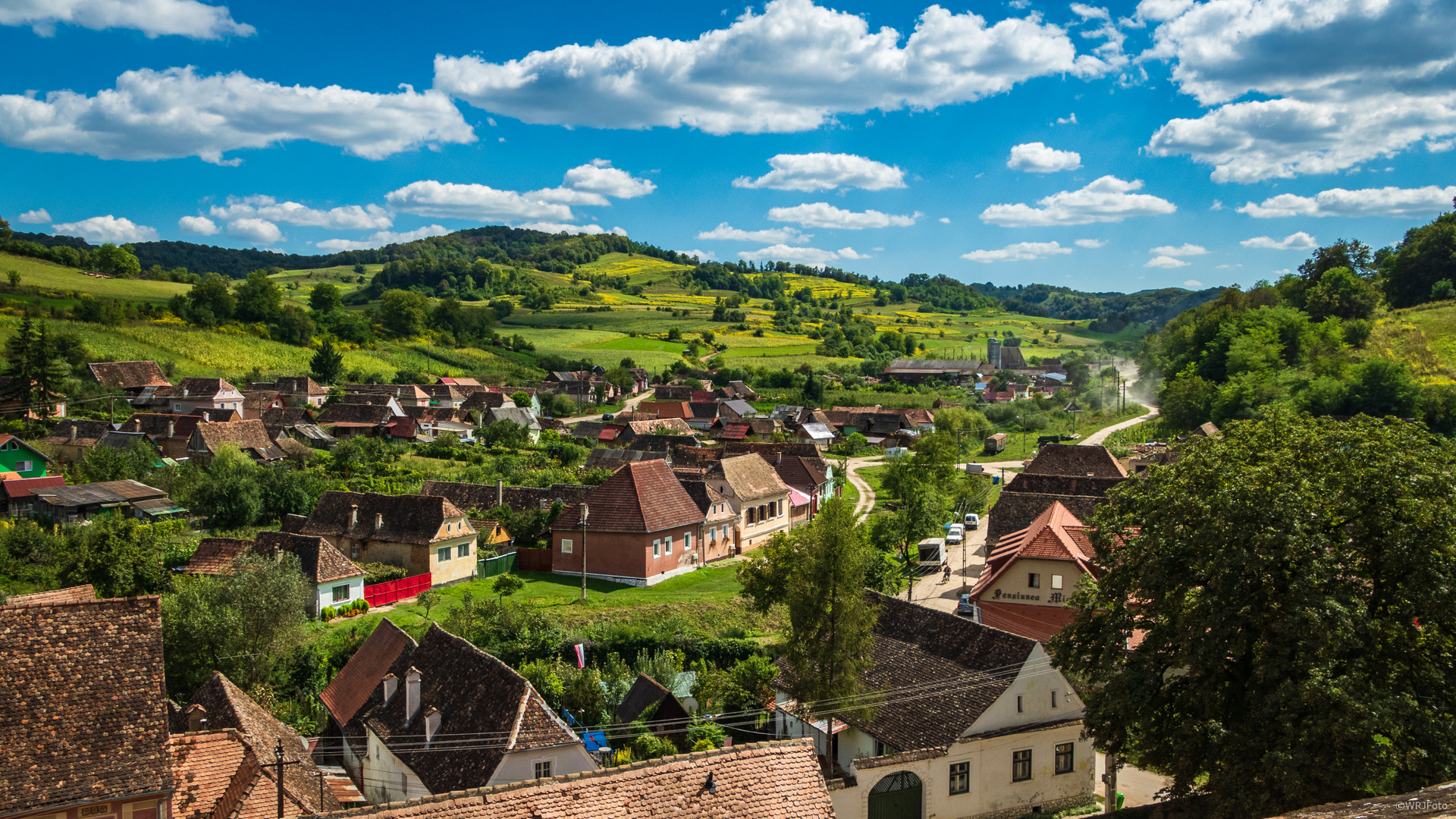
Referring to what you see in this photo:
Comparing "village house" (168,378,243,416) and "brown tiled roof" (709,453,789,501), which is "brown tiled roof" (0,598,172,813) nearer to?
"brown tiled roof" (709,453,789,501)

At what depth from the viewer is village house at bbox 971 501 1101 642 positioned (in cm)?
3428

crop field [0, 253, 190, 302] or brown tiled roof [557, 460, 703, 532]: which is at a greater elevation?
crop field [0, 253, 190, 302]

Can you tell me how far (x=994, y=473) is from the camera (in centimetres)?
8225

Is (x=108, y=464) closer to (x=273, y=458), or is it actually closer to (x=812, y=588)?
(x=273, y=458)

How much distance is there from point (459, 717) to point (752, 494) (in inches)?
1384

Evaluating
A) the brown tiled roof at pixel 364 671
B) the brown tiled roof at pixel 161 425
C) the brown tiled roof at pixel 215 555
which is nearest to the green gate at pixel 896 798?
the brown tiled roof at pixel 364 671

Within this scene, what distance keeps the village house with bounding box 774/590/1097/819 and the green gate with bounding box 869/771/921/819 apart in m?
0.02

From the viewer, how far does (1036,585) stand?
114 ft

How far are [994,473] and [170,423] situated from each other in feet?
231

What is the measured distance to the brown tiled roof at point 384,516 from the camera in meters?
45.2

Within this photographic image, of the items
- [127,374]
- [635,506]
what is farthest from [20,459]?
[635,506]

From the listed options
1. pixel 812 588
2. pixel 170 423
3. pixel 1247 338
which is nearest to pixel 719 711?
pixel 812 588

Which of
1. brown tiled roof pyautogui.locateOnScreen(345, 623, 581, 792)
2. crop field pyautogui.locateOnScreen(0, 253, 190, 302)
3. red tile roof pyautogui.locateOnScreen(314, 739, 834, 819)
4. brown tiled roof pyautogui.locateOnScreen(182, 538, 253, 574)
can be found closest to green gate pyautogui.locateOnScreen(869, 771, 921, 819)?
brown tiled roof pyautogui.locateOnScreen(345, 623, 581, 792)

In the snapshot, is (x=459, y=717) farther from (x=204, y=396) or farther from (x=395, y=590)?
(x=204, y=396)
